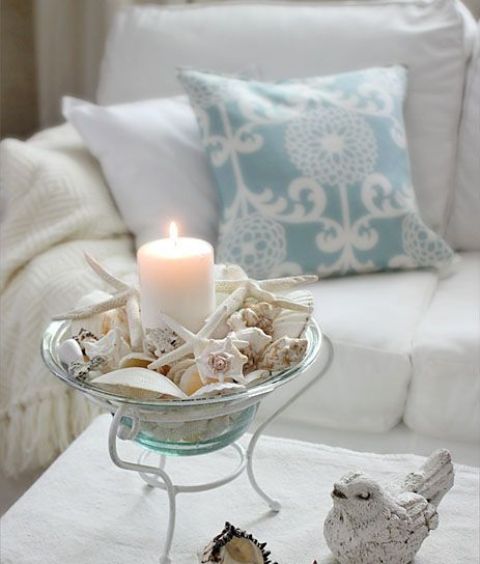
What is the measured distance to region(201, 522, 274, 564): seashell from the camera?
845 mm

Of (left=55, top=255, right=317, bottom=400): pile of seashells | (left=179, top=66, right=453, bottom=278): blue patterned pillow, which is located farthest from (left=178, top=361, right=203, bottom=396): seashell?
(left=179, top=66, right=453, bottom=278): blue patterned pillow

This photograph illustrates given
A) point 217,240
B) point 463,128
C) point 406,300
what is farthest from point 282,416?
point 463,128

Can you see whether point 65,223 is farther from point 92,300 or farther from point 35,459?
point 92,300

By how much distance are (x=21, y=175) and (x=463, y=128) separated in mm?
920

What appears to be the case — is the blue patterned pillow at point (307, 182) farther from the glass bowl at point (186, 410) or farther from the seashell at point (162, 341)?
the seashell at point (162, 341)

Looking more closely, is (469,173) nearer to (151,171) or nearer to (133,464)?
(151,171)

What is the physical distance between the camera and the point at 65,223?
5.30 ft

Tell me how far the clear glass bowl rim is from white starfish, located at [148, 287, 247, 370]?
5 cm

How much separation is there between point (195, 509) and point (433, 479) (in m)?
0.29

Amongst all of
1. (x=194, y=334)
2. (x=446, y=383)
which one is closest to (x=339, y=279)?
(x=446, y=383)

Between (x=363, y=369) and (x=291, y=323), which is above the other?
(x=291, y=323)

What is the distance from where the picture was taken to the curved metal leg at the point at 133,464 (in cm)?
86

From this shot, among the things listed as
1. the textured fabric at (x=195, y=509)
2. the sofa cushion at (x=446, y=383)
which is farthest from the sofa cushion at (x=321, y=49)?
the textured fabric at (x=195, y=509)

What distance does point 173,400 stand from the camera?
0.84m
